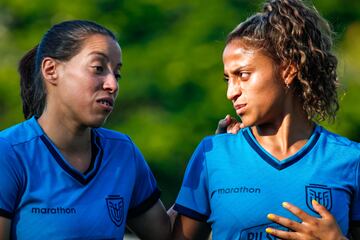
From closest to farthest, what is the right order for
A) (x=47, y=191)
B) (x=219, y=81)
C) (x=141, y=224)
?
(x=47, y=191) → (x=141, y=224) → (x=219, y=81)

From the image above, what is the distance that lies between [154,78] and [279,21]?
16.3 ft

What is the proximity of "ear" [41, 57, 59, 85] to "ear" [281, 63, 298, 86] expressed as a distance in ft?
3.02

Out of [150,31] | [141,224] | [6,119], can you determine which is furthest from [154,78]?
[141,224]

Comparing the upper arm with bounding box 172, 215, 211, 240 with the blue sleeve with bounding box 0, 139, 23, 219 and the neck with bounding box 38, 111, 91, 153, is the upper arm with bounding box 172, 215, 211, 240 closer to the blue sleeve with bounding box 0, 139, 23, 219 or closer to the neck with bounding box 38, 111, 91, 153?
the neck with bounding box 38, 111, 91, 153

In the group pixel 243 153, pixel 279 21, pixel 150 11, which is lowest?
pixel 243 153

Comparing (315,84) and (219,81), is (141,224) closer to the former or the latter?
(315,84)

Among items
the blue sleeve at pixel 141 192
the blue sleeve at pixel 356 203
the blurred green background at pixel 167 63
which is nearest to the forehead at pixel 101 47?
the blue sleeve at pixel 141 192

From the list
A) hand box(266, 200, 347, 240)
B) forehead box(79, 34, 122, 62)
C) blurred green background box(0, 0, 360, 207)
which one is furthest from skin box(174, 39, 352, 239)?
blurred green background box(0, 0, 360, 207)

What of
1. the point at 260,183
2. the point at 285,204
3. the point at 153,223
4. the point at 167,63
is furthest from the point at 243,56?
the point at 167,63

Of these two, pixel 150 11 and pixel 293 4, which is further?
pixel 150 11

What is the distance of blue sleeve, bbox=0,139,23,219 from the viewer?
3.50 metres

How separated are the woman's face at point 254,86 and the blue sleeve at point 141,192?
0.55 metres

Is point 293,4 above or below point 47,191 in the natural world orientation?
above

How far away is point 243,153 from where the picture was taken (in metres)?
3.76
